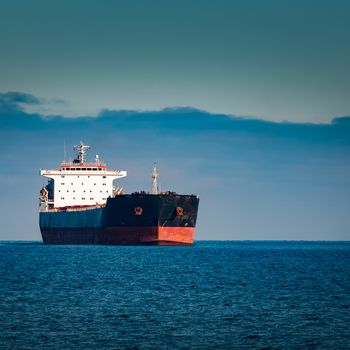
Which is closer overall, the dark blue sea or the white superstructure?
the dark blue sea

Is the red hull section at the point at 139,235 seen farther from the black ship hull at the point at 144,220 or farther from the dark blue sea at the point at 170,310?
the dark blue sea at the point at 170,310

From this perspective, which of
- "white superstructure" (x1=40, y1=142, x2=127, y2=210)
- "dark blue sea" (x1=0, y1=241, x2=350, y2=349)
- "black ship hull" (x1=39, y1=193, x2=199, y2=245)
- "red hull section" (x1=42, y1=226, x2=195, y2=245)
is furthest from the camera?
"white superstructure" (x1=40, y1=142, x2=127, y2=210)

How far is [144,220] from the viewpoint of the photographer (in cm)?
8069

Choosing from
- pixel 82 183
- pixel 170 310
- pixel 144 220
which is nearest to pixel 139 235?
pixel 144 220

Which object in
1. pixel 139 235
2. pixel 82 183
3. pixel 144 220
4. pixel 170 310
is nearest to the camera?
pixel 170 310

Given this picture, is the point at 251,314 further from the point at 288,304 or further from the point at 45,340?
the point at 45,340

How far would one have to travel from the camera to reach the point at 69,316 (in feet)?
101

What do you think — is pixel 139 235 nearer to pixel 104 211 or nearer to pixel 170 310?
pixel 104 211

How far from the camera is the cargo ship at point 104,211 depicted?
80.5 m

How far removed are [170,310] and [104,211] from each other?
51.8 m

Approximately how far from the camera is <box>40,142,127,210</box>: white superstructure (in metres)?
100

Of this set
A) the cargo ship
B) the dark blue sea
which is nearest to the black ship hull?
the cargo ship

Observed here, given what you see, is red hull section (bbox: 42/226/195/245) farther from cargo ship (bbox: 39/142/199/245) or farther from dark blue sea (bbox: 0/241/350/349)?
dark blue sea (bbox: 0/241/350/349)

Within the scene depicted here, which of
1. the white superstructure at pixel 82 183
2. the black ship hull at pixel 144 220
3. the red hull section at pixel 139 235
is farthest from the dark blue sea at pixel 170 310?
the white superstructure at pixel 82 183
